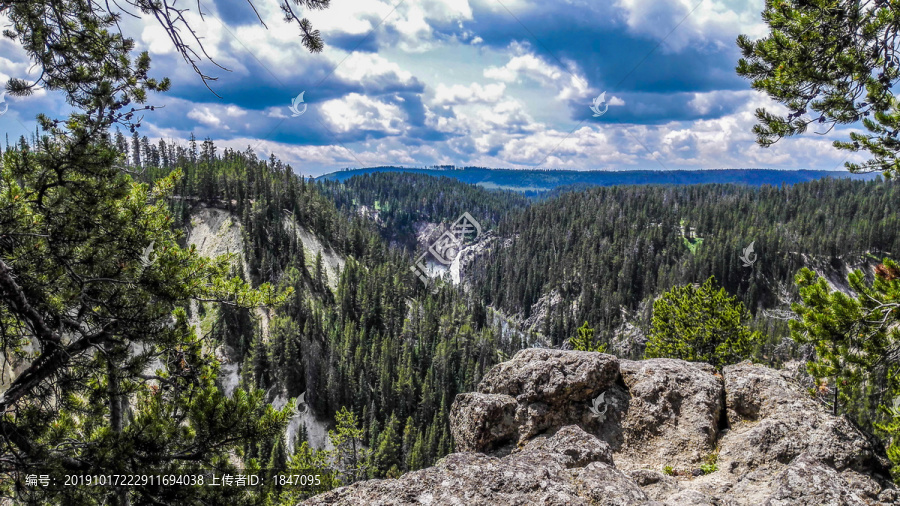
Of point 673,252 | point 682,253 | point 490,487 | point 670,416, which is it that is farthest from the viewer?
point 682,253

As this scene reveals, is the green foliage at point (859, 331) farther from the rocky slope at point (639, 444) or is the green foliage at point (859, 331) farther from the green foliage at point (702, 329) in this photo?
the green foliage at point (702, 329)

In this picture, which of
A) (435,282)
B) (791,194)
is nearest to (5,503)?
(435,282)

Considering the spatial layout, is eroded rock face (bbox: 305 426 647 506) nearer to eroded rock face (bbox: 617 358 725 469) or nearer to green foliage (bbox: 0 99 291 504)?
green foliage (bbox: 0 99 291 504)

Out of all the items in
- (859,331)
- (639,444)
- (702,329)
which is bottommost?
(702,329)

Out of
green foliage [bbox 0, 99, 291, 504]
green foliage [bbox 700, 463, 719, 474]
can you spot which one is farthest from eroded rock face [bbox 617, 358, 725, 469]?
green foliage [bbox 0, 99, 291, 504]

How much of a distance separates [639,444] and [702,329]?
17790 mm

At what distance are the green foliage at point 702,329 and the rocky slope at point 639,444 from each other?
14.1 meters

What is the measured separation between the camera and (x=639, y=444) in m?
10.9

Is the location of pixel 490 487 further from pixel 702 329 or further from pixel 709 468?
pixel 702 329

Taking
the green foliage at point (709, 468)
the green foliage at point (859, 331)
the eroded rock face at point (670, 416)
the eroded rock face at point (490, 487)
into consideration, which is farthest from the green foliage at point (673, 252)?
the eroded rock face at point (490, 487)

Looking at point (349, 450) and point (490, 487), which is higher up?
point (490, 487)

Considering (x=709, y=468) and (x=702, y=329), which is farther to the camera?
(x=702, y=329)

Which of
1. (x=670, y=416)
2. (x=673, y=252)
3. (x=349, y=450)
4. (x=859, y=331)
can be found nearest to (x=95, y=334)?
(x=670, y=416)

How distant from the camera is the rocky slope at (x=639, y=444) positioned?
587cm
